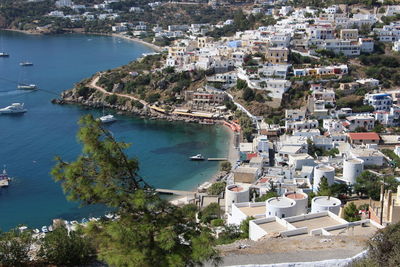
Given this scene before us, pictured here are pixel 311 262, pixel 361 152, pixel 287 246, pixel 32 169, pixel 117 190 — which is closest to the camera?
pixel 117 190

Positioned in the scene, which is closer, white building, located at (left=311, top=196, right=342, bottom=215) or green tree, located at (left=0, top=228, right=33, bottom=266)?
green tree, located at (left=0, top=228, right=33, bottom=266)

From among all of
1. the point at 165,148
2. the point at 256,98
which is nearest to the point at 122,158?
the point at 165,148

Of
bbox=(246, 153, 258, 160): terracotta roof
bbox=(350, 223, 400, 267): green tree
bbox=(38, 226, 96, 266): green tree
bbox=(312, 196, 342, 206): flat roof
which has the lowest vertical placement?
bbox=(246, 153, 258, 160): terracotta roof

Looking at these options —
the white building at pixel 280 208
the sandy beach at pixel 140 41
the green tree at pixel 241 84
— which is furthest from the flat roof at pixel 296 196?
the sandy beach at pixel 140 41

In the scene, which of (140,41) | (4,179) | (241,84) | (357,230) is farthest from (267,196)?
(140,41)

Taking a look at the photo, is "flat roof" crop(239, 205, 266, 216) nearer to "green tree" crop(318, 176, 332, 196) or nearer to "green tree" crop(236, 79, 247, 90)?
"green tree" crop(318, 176, 332, 196)

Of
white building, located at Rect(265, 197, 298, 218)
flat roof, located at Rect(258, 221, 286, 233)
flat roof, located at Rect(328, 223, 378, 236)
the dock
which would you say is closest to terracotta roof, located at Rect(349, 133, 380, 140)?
the dock

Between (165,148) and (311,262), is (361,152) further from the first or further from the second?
(311,262)
